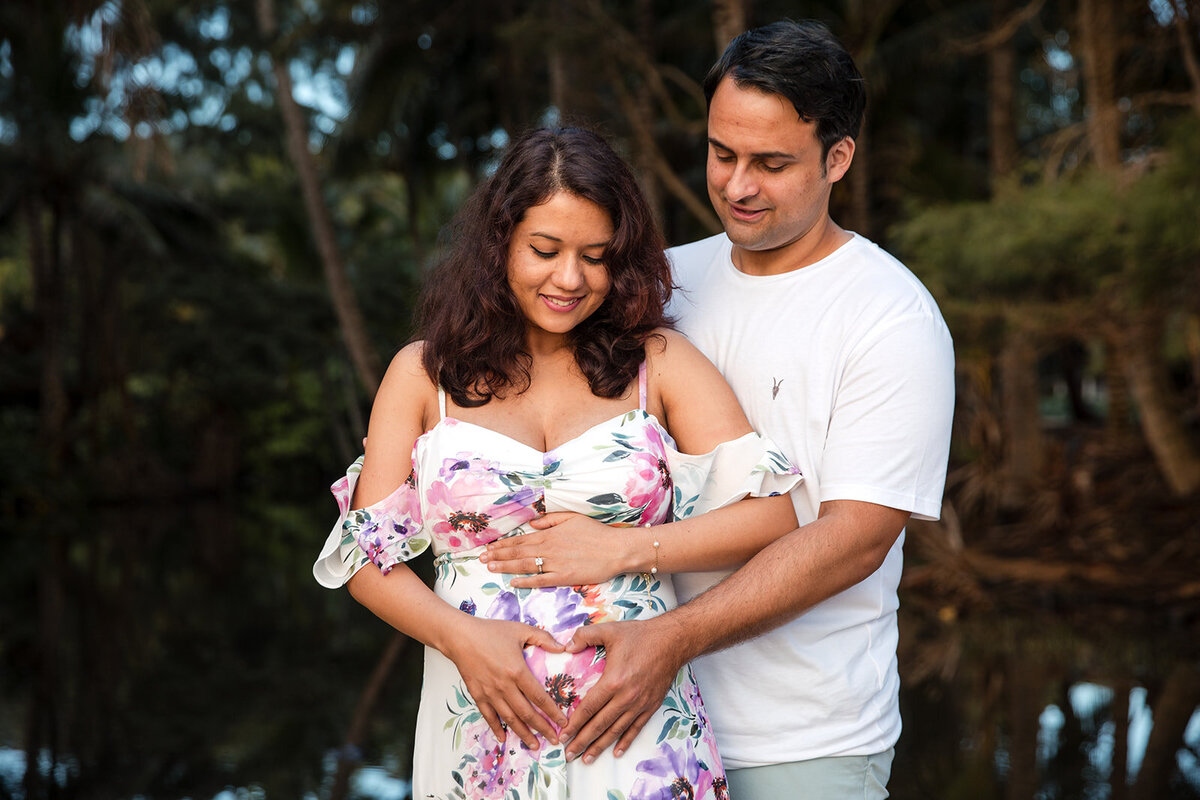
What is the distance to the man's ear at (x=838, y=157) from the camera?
267 centimetres

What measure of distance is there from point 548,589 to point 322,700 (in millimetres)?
6154

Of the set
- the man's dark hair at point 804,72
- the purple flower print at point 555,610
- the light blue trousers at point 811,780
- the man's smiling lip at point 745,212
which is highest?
the man's dark hair at point 804,72

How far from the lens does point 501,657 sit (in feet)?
7.18

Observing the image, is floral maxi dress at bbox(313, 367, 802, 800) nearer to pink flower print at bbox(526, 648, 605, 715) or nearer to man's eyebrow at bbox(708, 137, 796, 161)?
pink flower print at bbox(526, 648, 605, 715)

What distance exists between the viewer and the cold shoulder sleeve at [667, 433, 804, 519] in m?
2.38

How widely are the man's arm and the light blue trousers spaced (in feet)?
1.09

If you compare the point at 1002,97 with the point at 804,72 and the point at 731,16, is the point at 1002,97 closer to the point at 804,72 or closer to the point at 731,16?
the point at 731,16

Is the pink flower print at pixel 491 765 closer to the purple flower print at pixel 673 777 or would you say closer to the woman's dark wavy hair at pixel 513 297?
the purple flower print at pixel 673 777

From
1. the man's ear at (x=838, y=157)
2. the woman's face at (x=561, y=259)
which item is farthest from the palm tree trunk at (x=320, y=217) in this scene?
the woman's face at (x=561, y=259)

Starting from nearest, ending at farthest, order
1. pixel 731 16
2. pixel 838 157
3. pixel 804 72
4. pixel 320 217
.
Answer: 1. pixel 804 72
2. pixel 838 157
3. pixel 731 16
4. pixel 320 217

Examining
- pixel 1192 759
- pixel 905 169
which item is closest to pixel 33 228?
pixel 905 169

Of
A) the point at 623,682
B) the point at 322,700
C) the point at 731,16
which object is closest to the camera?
the point at 623,682

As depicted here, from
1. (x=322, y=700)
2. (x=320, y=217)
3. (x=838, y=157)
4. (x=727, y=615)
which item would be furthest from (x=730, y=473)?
(x=320, y=217)

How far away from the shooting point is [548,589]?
2309 mm
